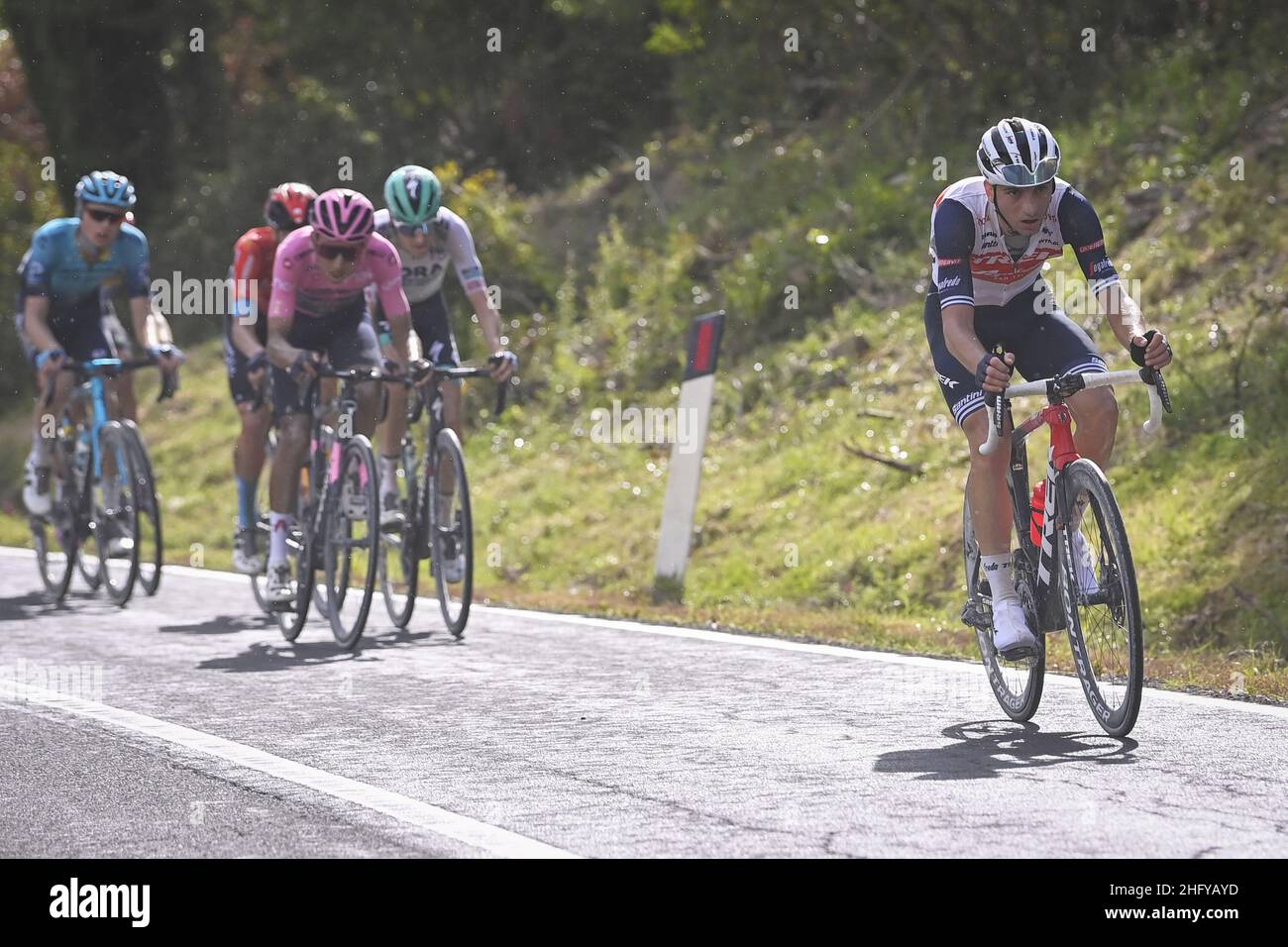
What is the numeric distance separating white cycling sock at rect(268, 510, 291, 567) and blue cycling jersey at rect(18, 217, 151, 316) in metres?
2.28

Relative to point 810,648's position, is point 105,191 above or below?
above

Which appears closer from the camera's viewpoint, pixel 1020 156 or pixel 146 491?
pixel 1020 156

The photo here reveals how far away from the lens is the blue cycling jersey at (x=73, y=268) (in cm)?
1191

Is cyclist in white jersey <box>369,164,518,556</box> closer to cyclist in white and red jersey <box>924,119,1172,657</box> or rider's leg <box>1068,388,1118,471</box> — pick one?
cyclist in white and red jersey <box>924,119,1172,657</box>

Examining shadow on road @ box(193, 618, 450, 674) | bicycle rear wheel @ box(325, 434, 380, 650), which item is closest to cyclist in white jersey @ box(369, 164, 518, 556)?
bicycle rear wheel @ box(325, 434, 380, 650)

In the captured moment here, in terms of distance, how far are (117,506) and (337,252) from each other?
2.91 metres

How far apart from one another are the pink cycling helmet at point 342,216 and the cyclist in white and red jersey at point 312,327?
3.4 inches

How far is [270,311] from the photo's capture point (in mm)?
9953

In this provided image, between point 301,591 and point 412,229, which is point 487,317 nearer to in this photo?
point 412,229

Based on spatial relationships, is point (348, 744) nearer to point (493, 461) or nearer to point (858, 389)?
point (858, 389)

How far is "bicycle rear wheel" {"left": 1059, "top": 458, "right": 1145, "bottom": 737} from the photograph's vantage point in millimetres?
6277

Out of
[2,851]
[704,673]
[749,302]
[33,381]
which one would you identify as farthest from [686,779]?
[33,381]

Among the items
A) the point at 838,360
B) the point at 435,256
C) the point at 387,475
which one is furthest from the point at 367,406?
the point at 838,360

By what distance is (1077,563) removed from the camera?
21.6 ft
